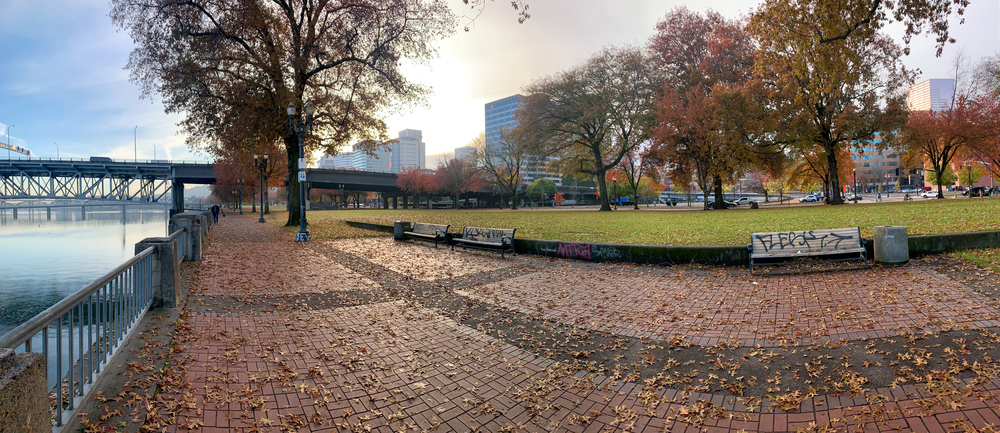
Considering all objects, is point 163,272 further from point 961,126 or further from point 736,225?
point 961,126

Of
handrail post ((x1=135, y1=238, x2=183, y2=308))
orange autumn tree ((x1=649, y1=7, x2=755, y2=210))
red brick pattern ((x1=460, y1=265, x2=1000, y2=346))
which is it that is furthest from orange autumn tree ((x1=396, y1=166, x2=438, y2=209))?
handrail post ((x1=135, y1=238, x2=183, y2=308))

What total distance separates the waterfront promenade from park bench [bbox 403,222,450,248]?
20.8 ft

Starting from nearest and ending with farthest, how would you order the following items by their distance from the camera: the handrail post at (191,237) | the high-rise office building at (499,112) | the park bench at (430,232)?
the handrail post at (191,237), the park bench at (430,232), the high-rise office building at (499,112)

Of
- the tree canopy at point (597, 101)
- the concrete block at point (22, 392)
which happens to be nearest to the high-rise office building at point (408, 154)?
the tree canopy at point (597, 101)

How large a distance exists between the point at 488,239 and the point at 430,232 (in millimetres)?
3912

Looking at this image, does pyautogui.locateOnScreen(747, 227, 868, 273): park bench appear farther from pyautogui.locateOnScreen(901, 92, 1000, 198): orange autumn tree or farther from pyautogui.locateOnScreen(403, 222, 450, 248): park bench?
pyautogui.locateOnScreen(901, 92, 1000, 198): orange autumn tree

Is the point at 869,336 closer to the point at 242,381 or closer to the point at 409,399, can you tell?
the point at 409,399

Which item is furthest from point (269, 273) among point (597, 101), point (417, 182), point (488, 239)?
point (417, 182)

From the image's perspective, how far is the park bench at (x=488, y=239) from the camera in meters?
11.9

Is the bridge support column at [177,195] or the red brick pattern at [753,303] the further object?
the bridge support column at [177,195]

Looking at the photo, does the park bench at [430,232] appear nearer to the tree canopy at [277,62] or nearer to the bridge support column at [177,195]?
the tree canopy at [277,62]

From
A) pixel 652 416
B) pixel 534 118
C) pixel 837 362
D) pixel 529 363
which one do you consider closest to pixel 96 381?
pixel 529 363

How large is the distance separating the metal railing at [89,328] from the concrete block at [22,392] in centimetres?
18

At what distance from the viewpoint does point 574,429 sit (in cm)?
326
